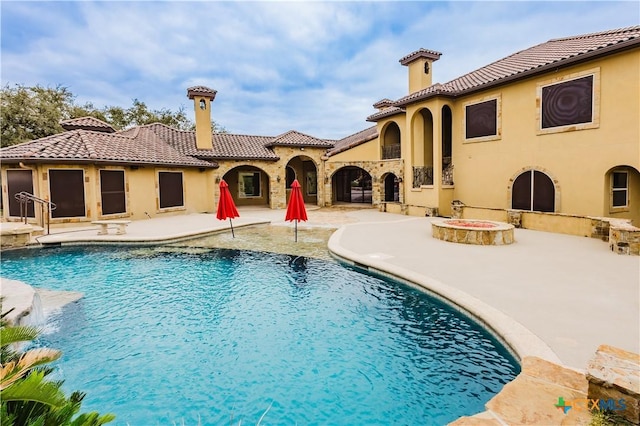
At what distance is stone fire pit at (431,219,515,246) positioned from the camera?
1114 centimetres

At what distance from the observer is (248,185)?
29.0 m

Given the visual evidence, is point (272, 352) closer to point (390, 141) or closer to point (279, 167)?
point (279, 167)

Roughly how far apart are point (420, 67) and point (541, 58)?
363 inches

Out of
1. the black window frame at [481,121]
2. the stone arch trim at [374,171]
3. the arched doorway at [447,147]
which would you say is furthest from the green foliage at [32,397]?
the stone arch trim at [374,171]

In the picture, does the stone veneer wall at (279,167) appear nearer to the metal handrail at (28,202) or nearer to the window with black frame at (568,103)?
the metal handrail at (28,202)

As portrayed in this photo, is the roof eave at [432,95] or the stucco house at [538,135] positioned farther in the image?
the roof eave at [432,95]

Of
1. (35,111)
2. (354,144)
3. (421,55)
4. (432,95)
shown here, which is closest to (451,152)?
(432,95)

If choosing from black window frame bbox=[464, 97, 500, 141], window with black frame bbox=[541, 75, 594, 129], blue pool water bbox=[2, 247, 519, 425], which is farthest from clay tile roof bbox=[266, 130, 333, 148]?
blue pool water bbox=[2, 247, 519, 425]

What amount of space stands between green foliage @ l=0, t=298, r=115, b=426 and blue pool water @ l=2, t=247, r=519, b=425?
85.3 inches

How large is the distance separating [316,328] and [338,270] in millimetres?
3474

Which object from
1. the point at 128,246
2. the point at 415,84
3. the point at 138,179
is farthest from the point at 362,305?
the point at 415,84

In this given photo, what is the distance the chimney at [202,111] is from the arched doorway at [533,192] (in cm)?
1926

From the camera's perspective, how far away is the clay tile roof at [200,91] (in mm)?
23594

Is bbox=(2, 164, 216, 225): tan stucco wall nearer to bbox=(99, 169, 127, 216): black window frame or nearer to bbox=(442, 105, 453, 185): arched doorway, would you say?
bbox=(99, 169, 127, 216): black window frame
